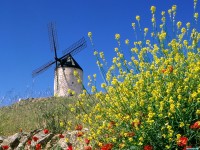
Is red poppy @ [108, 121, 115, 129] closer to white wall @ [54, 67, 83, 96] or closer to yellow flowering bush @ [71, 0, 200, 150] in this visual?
yellow flowering bush @ [71, 0, 200, 150]

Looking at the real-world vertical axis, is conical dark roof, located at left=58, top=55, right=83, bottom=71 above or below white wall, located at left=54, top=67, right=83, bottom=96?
above

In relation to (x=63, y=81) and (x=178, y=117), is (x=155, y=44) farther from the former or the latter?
(x=63, y=81)

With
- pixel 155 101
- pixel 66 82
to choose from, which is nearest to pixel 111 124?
pixel 155 101

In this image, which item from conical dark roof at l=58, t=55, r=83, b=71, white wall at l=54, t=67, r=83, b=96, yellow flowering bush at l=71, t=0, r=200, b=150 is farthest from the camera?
conical dark roof at l=58, t=55, r=83, b=71

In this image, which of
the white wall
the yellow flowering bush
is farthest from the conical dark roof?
the yellow flowering bush

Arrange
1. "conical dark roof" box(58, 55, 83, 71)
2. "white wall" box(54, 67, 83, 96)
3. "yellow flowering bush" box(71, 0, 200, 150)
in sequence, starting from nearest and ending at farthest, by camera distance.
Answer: "yellow flowering bush" box(71, 0, 200, 150), "white wall" box(54, 67, 83, 96), "conical dark roof" box(58, 55, 83, 71)

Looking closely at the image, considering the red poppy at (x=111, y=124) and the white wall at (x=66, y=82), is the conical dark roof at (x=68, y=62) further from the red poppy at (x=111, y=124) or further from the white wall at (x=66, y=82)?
the red poppy at (x=111, y=124)

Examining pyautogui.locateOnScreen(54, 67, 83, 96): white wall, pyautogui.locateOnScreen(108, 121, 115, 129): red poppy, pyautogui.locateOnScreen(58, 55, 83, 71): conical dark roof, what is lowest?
pyautogui.locateOnScreen(108, 121, 115, 129): red poppy

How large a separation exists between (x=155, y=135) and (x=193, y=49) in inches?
74.6

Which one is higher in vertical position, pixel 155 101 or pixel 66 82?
pixel 66 82

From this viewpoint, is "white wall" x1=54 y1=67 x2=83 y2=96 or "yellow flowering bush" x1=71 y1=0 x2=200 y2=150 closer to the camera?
"yellow flowering bush" x1=71 y1=0 x2=200 y2=150

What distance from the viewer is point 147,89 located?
6.42m

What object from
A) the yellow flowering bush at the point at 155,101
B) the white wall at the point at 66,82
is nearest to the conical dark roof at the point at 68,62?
the white wall at the point at 66,82

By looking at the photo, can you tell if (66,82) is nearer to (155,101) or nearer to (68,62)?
(68,62)
